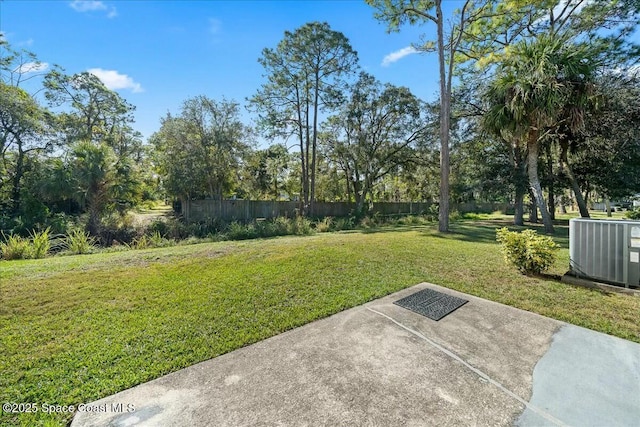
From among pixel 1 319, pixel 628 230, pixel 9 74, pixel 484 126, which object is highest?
pixel 9 74

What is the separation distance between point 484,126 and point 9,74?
22672 mm

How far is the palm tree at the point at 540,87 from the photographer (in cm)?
811

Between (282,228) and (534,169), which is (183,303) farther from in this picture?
(534,169)

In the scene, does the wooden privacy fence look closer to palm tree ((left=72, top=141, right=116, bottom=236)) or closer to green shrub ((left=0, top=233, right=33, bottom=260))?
palm tree ((left=72, top=141, right=116, bottom=236))

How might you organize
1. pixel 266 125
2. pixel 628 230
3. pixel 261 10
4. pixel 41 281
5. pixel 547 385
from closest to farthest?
1. pixel 547 385
2. pixel 628 230
3. pixel 41 281
4. pixel 261 10
5. pixel 266 125

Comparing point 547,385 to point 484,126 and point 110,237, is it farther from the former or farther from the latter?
point 110,237

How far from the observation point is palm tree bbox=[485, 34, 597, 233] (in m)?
8.11

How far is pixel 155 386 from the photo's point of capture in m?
1.97

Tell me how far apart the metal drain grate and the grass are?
1.36ft

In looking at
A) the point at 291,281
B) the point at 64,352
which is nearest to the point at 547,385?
the point at 291,281

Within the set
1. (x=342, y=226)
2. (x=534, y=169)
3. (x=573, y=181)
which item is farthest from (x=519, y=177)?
(x=342, y=226)

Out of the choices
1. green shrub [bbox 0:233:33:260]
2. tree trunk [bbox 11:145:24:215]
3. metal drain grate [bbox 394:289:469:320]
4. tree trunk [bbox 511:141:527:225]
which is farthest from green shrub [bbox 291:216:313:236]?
tree trunk [bbox 11:145:24:215]

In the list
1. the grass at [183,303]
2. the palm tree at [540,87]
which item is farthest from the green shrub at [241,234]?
the palm tree at [540,87]

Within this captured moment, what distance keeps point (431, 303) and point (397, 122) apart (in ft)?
51.5
